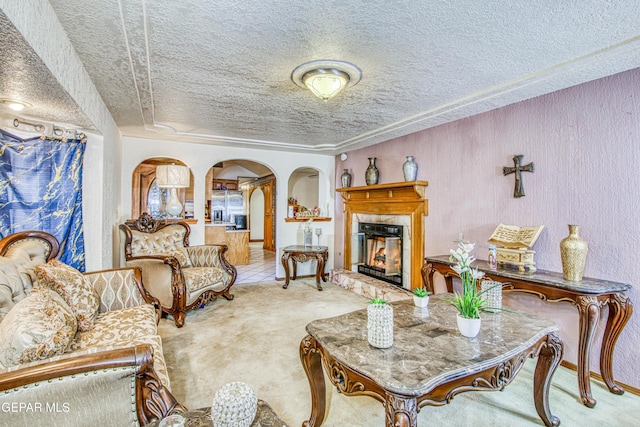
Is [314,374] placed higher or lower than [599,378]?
higher

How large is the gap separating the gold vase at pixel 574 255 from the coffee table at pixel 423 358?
2.39 ft

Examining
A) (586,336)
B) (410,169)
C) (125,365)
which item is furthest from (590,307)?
(125,365)

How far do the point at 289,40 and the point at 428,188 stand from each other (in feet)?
8.43

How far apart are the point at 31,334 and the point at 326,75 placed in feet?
7.17

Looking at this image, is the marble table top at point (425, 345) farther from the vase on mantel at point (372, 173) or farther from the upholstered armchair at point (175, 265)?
the vase on mantel at point (372, 173)

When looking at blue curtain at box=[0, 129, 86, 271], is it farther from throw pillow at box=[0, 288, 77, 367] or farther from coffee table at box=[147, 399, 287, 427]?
coffee table at box=[147, 399, 287, 427]

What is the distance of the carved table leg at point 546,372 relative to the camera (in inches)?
65.1

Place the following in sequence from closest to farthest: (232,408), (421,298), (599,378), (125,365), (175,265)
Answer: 1. (232,408)
2. (125,365)
3. (421,298)
4. (599,378)
5. (175,265)

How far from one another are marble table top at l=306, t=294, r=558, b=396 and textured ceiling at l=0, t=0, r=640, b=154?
1661mm

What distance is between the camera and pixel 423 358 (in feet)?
4.28

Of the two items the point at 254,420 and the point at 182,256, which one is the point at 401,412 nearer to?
the point at 254,420

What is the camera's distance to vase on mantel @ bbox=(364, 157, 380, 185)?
4562mm

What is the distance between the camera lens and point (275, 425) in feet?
3.07

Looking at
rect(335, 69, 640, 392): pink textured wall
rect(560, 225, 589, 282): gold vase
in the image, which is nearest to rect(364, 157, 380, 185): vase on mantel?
rect(335, 69, 640, 392): pink textured wall
